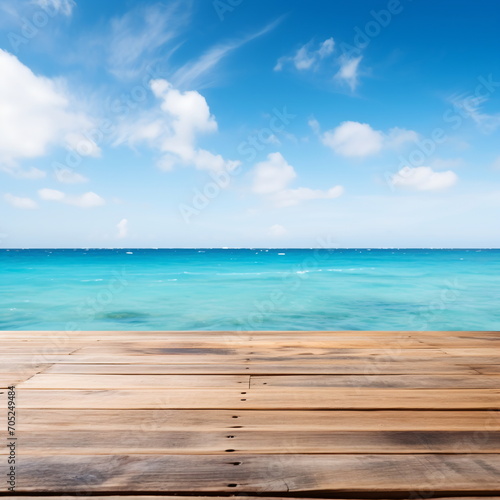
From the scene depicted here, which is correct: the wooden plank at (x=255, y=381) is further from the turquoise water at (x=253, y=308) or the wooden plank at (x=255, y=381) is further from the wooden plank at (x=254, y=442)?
the turquoise water at (x=253, y=308)

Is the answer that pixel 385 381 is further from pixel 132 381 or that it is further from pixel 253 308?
pixel 253 308

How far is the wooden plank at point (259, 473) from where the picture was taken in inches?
44.1

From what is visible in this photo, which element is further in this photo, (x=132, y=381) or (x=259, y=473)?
(x=132, y=381)

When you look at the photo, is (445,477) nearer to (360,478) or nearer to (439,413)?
(360,478)

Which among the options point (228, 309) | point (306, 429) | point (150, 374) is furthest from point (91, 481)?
point (228, 309)

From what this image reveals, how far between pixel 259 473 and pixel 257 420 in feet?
1.08

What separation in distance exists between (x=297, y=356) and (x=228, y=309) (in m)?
8.96

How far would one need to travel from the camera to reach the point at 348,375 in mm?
2010

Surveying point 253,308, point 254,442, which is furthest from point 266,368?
point 253,308

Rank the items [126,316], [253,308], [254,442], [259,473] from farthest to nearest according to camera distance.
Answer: [253,308]
[126,316]
[254,442]
[259,473]

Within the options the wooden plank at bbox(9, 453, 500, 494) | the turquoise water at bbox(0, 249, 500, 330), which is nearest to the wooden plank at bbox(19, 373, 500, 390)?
the wooden plank at bbox(9, 453, 500, 494)

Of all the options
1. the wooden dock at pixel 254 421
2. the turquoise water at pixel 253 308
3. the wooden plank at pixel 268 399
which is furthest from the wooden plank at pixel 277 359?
the turquoise water at pixel 253 308

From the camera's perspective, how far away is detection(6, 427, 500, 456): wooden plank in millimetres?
1299

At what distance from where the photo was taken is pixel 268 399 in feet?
5.61
